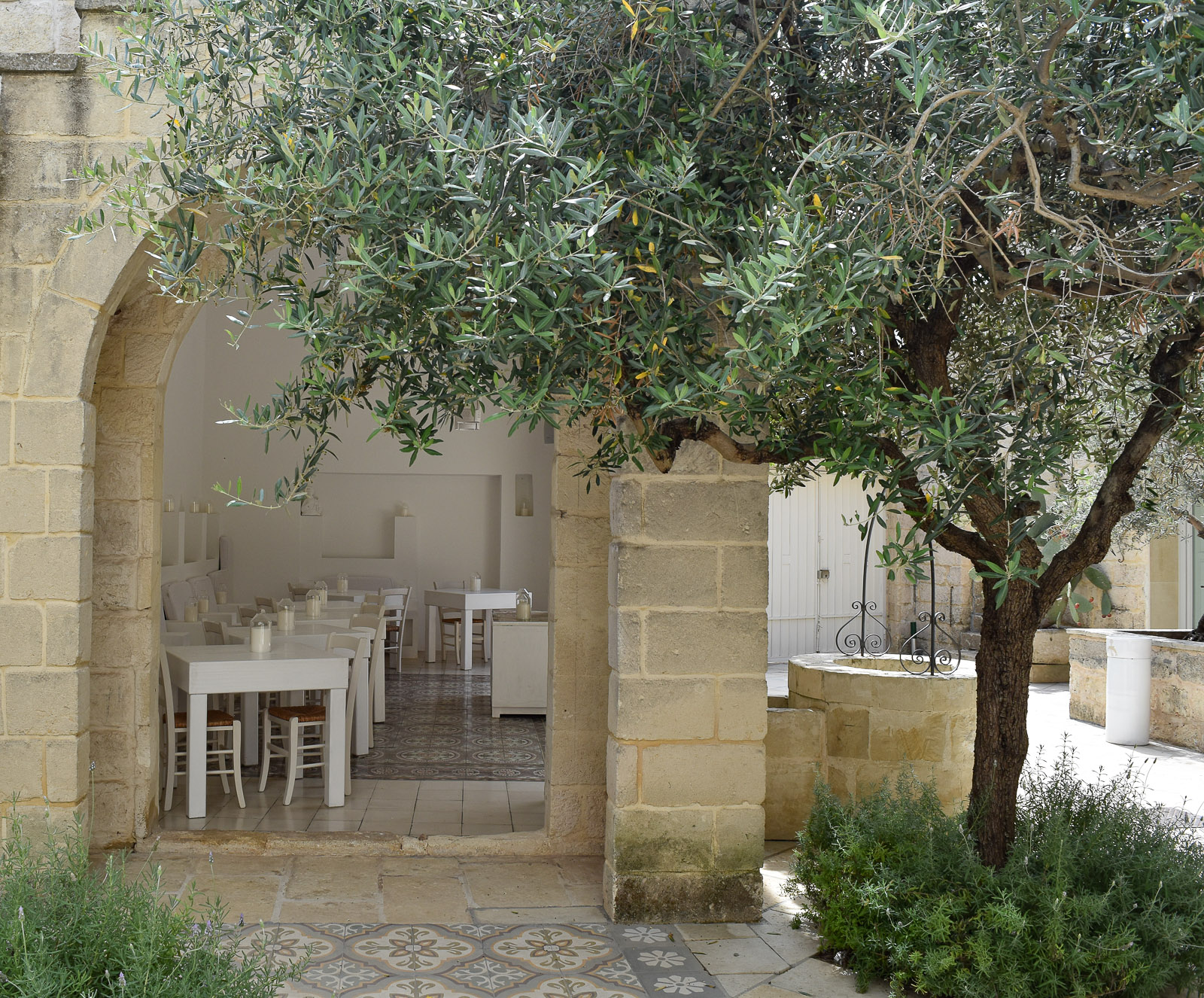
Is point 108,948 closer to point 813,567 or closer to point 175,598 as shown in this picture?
point 175,598

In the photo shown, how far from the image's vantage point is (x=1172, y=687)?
26.0 ft

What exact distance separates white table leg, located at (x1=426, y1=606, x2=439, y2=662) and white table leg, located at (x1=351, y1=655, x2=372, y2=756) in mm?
4685

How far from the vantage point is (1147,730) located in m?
7.98

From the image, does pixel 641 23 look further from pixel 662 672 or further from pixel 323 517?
pixel 323 517

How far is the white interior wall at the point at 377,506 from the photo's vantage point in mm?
11953

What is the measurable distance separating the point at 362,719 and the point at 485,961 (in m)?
3.44

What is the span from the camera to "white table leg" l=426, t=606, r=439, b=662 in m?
11.7

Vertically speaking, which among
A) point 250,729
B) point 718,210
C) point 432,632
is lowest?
point 250,729

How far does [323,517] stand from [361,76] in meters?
10.7

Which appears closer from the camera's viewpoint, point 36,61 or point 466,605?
point 36,61

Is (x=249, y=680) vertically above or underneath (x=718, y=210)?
underneath

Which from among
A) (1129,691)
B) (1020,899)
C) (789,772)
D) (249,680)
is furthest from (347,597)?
(1020,899)

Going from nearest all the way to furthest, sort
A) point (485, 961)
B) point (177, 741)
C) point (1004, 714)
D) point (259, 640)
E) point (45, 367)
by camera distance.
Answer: point (1004, 714) < point (485, 961) < point (45, 367) < point (259, 640) < point (177, 741)

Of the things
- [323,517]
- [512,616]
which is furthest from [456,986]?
[323,517]
